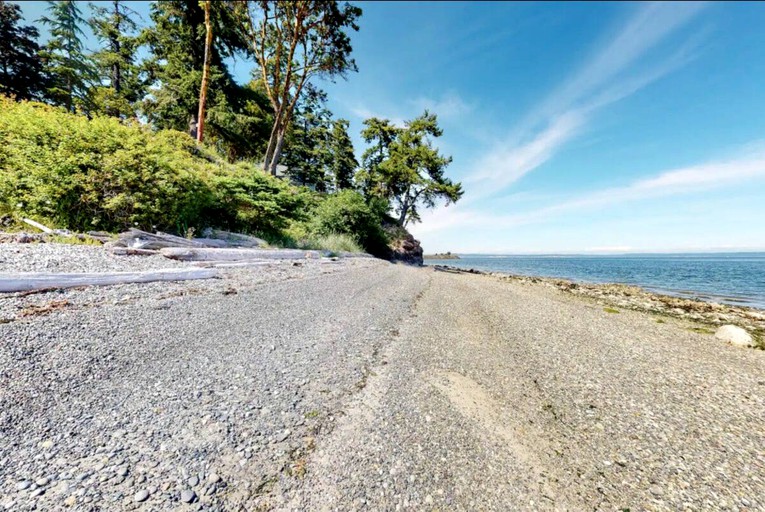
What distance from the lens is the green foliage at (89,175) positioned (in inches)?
246

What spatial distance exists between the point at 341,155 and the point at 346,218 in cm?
1705

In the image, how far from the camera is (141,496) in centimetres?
151

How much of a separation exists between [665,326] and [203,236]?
13.6 meters

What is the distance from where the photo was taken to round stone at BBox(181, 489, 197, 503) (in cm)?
154

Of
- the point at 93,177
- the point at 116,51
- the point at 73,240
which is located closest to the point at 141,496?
the point at 73,240

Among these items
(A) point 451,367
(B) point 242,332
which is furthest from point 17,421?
(A) point 451,367

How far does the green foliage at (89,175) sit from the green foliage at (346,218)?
8.11m

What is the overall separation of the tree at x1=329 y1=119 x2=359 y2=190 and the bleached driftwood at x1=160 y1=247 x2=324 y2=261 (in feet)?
76.2

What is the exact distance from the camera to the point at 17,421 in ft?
6.25

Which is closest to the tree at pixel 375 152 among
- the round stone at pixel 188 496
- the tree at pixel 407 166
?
the tree at pixel 407 166

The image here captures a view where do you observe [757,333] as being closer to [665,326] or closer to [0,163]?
[665,326]

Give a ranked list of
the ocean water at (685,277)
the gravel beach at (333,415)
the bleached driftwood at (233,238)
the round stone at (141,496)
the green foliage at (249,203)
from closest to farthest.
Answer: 1. the round stone at (141,496)
2. the gravel beach at (333,415)
3. the bleached driftwood at (233,238)
4. the green foliage at (249,203)
5. the ocean water at (685,277)

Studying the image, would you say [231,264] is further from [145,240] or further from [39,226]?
[39,226]

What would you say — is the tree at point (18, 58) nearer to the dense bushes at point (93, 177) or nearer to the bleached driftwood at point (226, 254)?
the dense bushes at point (93, 177)
